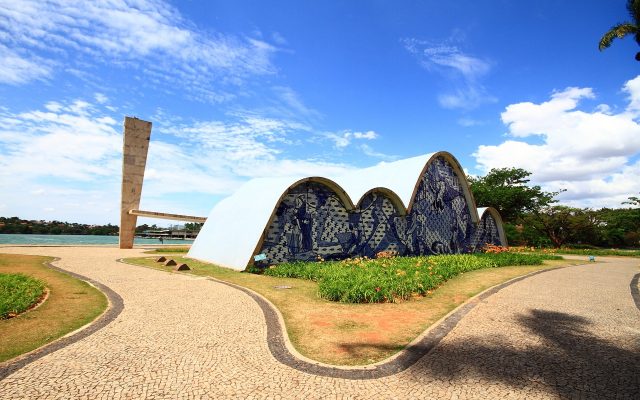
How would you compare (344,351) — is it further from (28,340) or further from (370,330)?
(28,340)

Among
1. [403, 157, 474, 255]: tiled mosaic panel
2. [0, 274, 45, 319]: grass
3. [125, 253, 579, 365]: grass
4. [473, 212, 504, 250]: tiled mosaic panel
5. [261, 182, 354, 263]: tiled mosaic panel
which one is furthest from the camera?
[473, 212, 504, 250]: tiled mosaic panel

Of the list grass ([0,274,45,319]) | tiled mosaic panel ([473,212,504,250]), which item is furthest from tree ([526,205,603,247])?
grass ([0,274,45,319])

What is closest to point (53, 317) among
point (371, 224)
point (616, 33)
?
point (371, 224)

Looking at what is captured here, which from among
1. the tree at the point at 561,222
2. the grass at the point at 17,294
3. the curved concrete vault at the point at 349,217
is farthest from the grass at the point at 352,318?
the tree at the point at 561,222

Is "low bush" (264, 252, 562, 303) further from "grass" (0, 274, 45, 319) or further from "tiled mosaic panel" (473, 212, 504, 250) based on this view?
"tiled mosaic panel" (473, 212, 504, 250)

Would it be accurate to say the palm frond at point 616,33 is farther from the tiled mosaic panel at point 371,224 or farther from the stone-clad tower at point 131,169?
the stone-clad tower at point 131,169

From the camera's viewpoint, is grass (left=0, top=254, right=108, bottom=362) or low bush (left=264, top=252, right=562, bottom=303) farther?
low bush (left=264, top=252, right=562, bottom=303)

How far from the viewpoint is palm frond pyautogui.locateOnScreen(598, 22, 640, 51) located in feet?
46.8

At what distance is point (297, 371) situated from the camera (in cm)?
508

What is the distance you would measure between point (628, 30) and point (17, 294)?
23969mm

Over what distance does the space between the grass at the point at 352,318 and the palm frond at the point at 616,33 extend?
11770mm

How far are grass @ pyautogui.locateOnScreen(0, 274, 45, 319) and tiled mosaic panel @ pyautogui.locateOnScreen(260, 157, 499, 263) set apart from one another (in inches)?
331

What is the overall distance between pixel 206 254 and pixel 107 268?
4.99 metres

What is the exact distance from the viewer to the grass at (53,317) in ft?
19.4
